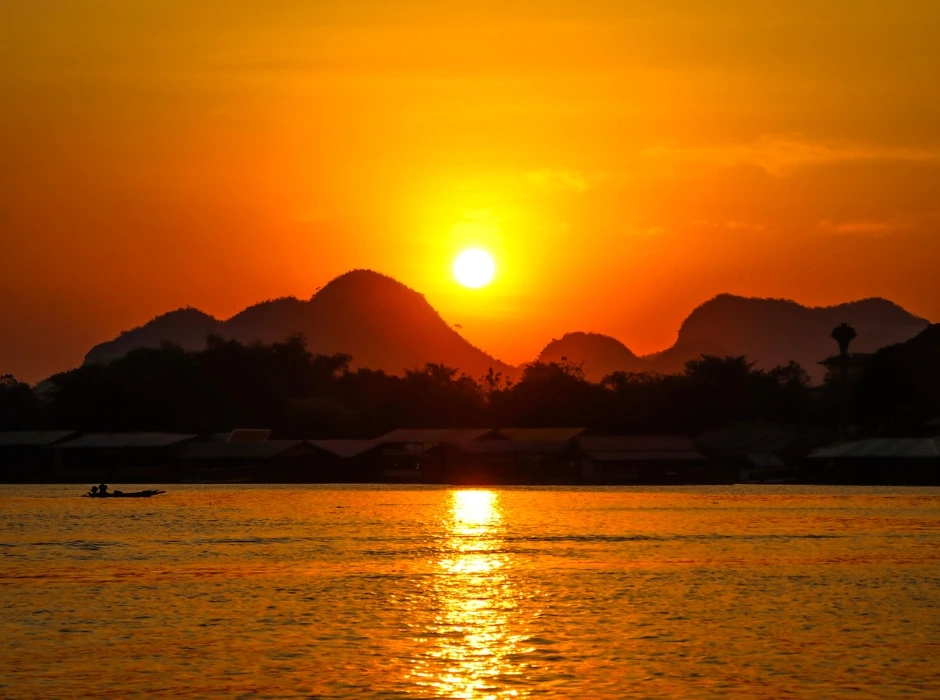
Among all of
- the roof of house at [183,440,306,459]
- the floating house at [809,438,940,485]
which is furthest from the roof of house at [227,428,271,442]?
the floating house at [809,438,940,485]

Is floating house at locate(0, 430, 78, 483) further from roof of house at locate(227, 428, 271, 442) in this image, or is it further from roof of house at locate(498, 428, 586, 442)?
roof of house at locate(498, 428, 586, 442)

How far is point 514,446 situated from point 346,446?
1998 cm

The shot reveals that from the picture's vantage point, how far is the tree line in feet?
504

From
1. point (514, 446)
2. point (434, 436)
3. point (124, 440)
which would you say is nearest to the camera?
point (514, 446)

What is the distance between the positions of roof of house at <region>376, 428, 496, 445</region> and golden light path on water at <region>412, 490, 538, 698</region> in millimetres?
76738

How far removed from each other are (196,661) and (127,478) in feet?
397

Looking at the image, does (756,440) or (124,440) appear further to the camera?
(124,440)

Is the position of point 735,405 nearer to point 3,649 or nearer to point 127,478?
point 127,478

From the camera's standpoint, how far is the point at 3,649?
30.0 m

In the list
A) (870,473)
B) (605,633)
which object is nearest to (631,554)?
(605,633)

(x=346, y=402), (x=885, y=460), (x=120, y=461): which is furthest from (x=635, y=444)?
(x=346, y=402)

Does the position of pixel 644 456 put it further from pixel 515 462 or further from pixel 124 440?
pixel 124 440

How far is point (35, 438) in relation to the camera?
144 m

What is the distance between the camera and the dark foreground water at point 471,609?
26766mm
